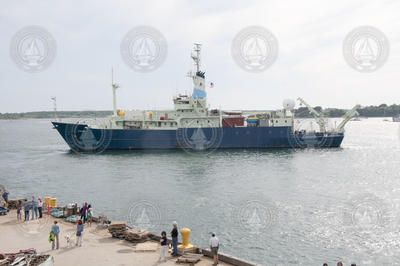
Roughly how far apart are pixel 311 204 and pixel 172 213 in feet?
33.0

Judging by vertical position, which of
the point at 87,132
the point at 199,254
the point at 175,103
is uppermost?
the point at 175,103

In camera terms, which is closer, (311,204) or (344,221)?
(344,221)

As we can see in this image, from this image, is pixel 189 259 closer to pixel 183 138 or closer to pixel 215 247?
pixel 215 247

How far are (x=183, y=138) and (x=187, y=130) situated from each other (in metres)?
1.49

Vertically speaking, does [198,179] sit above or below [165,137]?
below

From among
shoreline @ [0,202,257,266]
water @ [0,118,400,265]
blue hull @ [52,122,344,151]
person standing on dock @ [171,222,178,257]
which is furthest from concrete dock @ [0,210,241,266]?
blue hull @ [52,122,344,151]

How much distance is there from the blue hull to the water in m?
5.00

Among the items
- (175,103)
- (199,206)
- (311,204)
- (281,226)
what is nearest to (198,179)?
(199,206)

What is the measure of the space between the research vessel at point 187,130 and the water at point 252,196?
523cm

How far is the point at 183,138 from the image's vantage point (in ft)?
175

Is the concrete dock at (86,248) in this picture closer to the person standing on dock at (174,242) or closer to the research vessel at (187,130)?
the person standing on dock at (174,242)

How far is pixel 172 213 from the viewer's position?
832 inches

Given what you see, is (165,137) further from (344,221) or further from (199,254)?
(199,254)

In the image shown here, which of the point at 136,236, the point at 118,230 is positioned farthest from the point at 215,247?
the point at 118,230
